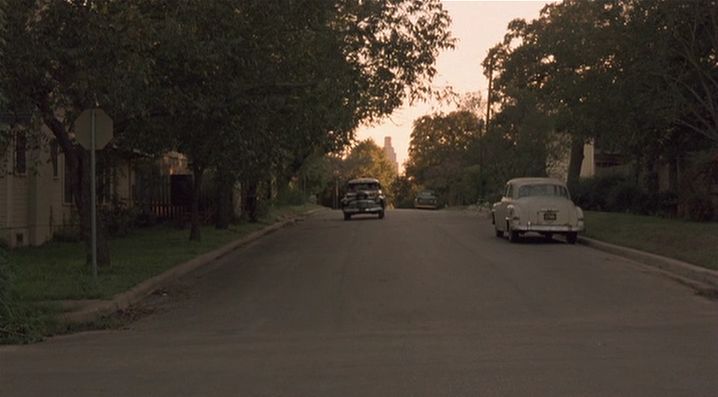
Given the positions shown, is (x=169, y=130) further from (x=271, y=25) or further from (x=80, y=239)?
(x=80, y=239)

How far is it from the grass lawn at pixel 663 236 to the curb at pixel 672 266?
241mm

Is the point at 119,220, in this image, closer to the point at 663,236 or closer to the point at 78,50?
the point at 78,50

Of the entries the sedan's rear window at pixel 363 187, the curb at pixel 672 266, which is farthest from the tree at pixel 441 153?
the curb at pixel 672 266

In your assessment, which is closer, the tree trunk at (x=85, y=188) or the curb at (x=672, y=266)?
the curb at (x=672, y=266)

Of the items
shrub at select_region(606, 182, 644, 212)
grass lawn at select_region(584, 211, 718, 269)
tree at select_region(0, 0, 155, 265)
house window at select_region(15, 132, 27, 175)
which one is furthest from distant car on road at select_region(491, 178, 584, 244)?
house window at select_region(15, 132, 27, 175)

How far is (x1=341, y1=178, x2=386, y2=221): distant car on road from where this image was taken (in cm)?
3759

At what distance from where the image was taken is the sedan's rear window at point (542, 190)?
21.8 metres

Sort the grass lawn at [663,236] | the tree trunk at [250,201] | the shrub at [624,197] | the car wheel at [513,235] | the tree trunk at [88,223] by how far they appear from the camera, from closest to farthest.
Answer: the tree trunk at [88,223] < the grass lawn at [663,236] < the car wheel at [513,235] < the shrub at [624,197] < the tree trunk at [250,201]

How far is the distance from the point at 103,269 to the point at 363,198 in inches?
940

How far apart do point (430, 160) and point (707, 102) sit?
71.0m

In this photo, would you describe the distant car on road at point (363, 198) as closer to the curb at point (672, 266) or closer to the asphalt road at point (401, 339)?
the curb at point (672, 266)

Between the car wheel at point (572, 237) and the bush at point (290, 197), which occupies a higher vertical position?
the bush at point (290, 197)

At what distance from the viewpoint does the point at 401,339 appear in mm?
8906

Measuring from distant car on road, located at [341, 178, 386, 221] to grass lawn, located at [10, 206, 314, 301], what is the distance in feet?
40.0
